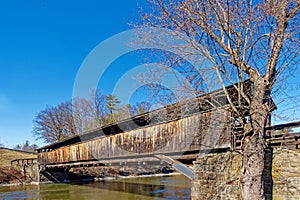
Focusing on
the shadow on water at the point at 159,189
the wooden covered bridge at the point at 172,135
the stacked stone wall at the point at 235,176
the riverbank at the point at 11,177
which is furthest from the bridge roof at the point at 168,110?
the riverbank at the point at 11,177

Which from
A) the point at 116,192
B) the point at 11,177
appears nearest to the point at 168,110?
the point at 116,192

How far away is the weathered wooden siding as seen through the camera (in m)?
9.38

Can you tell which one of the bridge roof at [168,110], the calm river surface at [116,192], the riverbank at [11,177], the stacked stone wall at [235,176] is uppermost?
the bridge roof at [168,110]

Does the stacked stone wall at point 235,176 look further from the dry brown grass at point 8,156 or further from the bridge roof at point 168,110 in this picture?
the dry brown grass at point 8,156

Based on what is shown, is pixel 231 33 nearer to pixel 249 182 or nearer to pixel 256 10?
pixel 256 10

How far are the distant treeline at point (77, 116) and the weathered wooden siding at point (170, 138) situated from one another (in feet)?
57.7

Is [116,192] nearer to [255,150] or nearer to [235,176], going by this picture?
[235,176]

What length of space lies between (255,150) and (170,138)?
5001 millimetres

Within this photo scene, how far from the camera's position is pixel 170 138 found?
11.5 meters

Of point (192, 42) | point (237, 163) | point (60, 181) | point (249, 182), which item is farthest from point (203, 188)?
point (60, 181)

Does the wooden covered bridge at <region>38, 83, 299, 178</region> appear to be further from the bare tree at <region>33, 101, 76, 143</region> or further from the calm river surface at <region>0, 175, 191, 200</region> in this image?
the bare tree at <region>33, 101, 76, 143</region>

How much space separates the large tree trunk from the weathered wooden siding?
97 cm

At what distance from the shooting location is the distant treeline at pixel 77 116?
116 ft

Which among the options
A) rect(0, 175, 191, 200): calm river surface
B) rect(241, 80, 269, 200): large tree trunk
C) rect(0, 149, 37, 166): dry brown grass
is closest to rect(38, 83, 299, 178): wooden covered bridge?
rect(241, 80, 269, 200): large tree trunk
